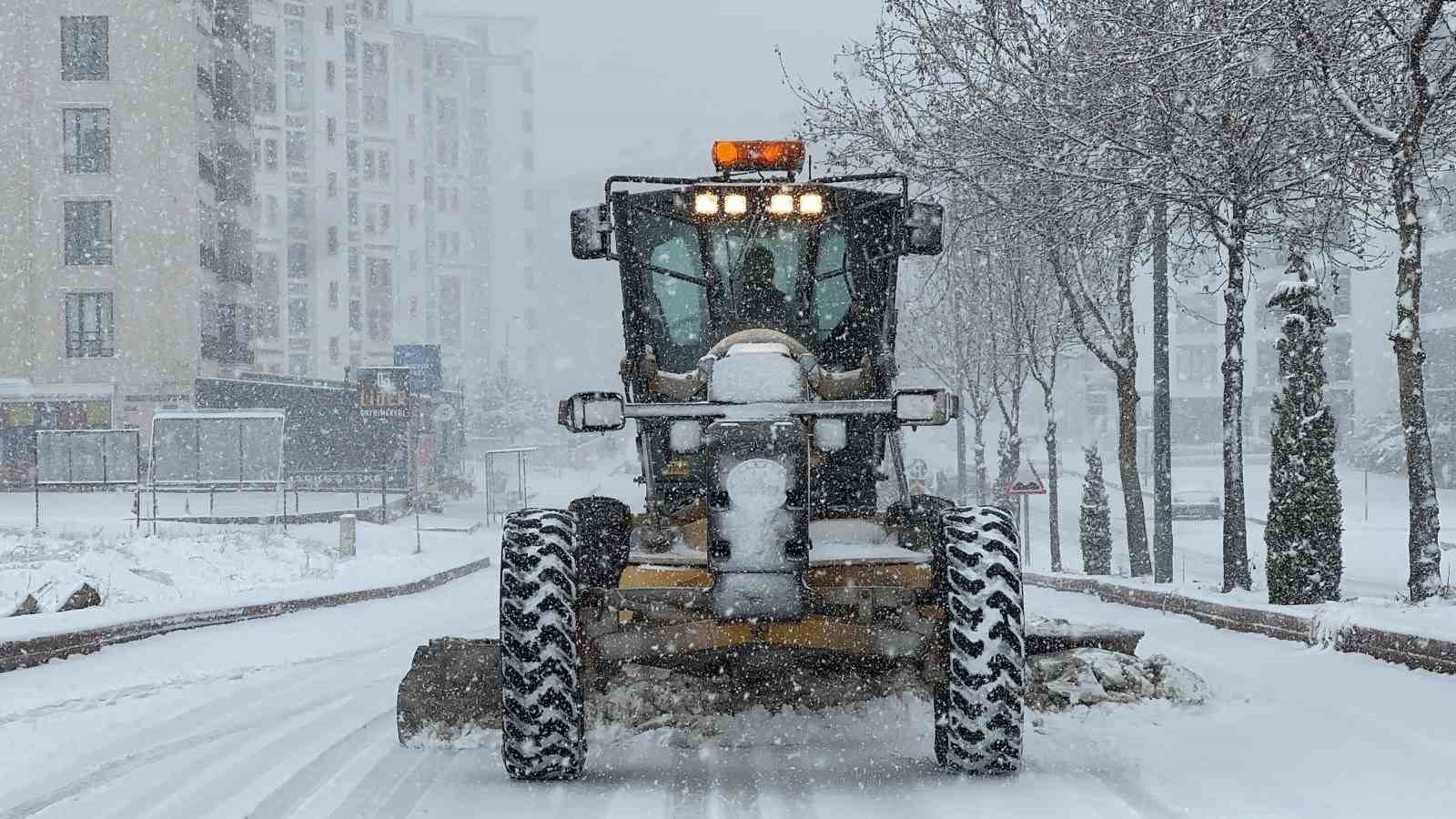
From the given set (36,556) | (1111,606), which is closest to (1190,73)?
(1111,606)

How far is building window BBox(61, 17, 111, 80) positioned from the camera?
54031mm

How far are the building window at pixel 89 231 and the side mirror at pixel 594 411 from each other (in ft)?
170

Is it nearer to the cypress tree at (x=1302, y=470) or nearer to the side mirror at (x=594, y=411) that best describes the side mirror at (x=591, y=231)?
the side mirror at (x=594, y=411)

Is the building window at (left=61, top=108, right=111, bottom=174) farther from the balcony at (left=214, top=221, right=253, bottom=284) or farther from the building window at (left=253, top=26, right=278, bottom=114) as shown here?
the building window at (left=253, top=26, right=278, bottom=114)

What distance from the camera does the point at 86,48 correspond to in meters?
54.3

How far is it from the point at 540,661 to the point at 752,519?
1.07 m

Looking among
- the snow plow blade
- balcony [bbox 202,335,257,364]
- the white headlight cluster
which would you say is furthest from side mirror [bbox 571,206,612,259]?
balcony [bbox 202,335,257,364]

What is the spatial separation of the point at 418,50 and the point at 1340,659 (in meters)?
137

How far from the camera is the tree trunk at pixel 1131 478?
2473 centimetres

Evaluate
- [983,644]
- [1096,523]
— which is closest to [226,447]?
[1096,523]

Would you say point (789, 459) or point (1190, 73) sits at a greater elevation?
point (1190, 73)

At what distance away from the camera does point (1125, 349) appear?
25234 millimetres

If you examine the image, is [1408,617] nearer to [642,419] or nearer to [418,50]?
[642,419]

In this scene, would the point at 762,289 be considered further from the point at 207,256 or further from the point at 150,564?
the point at 207,256
